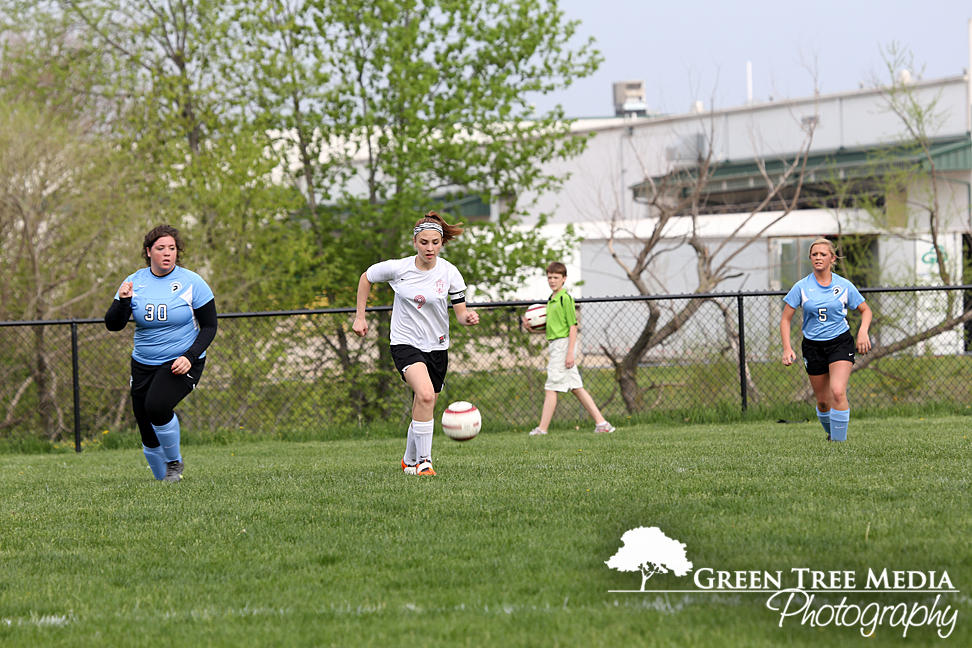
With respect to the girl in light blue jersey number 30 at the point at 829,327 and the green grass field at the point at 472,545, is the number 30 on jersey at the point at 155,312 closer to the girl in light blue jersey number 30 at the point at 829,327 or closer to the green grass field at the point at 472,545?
the green grass field at the point at 472,545

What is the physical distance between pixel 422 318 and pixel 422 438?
90cm

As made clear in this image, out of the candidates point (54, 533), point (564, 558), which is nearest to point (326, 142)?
point (54, 533)

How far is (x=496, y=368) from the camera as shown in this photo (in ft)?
40.7

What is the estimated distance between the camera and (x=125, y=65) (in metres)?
20.2

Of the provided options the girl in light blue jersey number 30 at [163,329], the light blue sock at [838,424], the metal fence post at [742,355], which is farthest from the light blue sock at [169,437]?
the metal fence post at [742,355]

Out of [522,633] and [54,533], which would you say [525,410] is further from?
[522,633]

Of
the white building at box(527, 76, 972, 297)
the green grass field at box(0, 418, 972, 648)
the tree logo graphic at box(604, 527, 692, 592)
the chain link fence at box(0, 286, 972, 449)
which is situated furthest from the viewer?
the white building at box(527, 76, 972, 297)

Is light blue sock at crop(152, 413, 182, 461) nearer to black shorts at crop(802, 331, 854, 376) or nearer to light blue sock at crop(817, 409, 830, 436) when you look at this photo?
black shorts at crop(802, 331, 854, 376)

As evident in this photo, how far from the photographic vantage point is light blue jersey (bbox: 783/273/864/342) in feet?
25.9

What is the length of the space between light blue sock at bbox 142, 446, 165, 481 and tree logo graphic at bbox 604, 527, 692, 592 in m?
4.17

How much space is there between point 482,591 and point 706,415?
772 cm

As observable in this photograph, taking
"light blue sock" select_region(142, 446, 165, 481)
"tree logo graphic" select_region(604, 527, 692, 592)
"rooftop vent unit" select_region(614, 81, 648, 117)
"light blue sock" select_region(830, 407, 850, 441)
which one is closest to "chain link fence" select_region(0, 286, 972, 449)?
"light blue sock" select_region(830, 407, 850, 441)

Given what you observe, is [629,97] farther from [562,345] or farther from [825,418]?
[825,418]

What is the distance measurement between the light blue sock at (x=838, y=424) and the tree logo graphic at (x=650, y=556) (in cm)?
441
